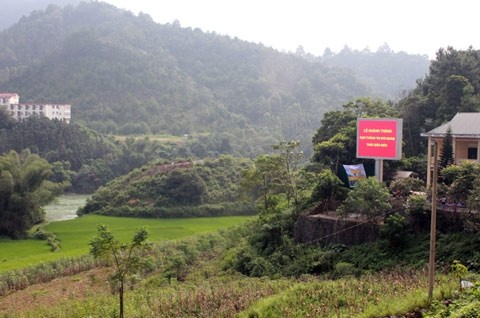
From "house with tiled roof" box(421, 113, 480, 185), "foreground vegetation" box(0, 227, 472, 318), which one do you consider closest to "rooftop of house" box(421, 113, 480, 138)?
"house with tiled roof" box(421, 113, 480, 185)

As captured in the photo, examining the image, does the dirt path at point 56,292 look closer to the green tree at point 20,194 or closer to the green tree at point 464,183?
the green tree at point 20,194

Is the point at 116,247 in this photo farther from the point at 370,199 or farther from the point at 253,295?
the point at 370,199

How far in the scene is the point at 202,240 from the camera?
25.2m

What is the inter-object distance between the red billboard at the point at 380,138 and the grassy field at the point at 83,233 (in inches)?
512

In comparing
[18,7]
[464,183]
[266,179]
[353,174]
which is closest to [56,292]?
[266,179]

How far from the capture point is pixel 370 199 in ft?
55.4

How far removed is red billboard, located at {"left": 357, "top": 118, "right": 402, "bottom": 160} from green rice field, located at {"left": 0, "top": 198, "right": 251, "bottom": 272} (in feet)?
37.6

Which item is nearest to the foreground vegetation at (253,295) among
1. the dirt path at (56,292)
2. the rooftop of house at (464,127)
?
the dirt path at (56,292)

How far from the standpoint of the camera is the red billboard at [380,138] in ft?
64.3

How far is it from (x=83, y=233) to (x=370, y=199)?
62.2 feet

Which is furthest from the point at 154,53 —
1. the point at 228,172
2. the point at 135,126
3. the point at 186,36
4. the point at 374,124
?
the point at 374,124

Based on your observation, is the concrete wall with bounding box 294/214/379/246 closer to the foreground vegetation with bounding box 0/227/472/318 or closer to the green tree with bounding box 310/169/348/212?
the green tree with bounding box 310/169/348/212

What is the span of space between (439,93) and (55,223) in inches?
967

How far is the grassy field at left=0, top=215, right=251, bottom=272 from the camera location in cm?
2444
